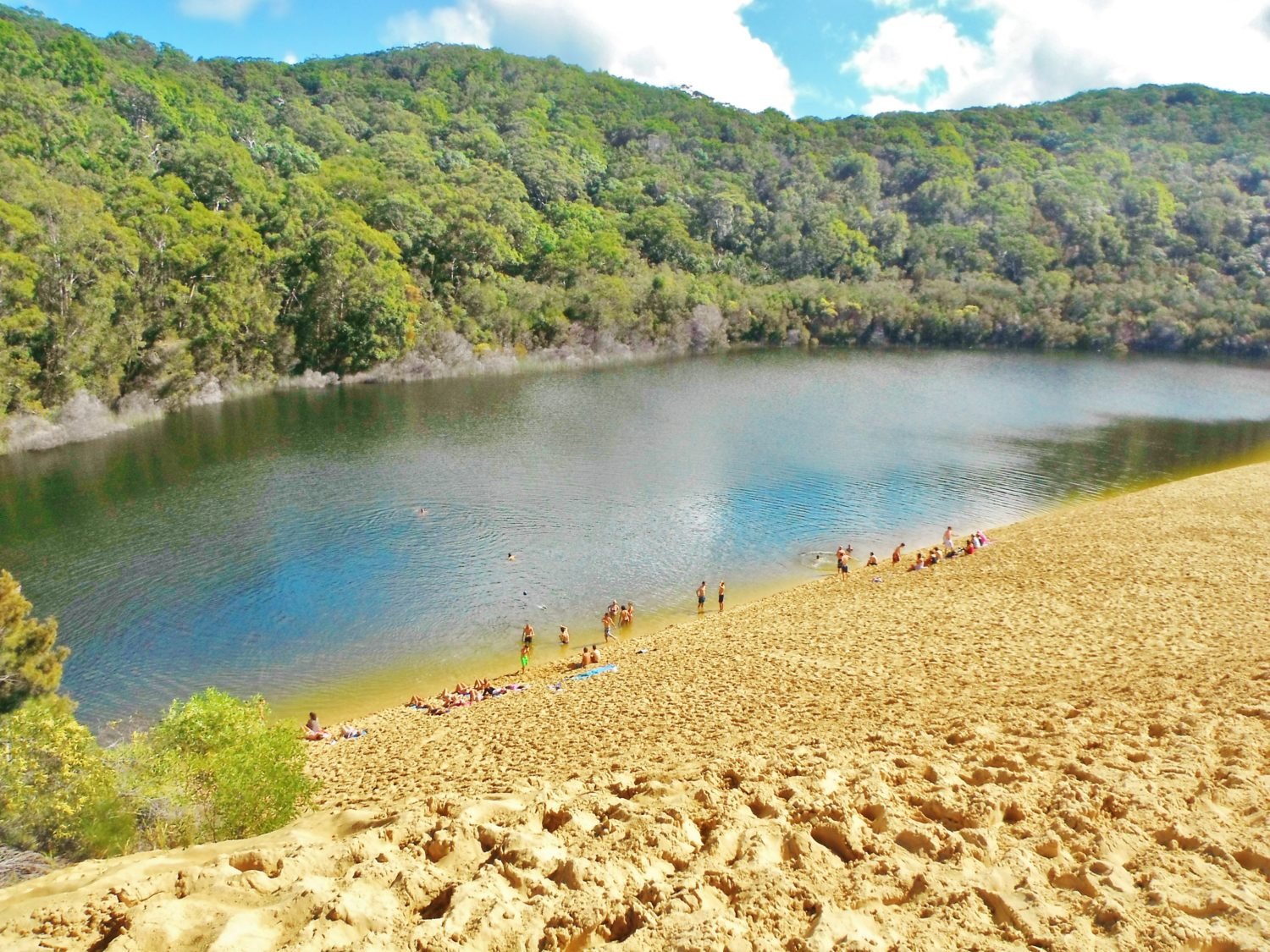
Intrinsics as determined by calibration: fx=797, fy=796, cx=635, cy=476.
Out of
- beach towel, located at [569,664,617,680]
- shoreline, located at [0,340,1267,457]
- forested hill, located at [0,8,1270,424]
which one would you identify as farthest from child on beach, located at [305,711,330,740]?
forested hill, located at [0,8,1270,424]

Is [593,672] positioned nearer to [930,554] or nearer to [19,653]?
[19,653]

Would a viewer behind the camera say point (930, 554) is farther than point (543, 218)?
No

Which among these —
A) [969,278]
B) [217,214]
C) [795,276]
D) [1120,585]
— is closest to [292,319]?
[217,214]

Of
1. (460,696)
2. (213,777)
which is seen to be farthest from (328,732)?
(213,777)

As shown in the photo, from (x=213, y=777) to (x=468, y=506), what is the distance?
21.7 m

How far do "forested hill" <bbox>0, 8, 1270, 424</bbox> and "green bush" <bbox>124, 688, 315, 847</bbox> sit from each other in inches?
1471

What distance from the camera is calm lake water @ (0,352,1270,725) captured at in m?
21.8

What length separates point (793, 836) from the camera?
7445mm

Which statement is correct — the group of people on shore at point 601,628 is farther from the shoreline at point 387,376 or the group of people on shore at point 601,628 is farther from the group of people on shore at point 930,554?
the shoreline at point 387,376

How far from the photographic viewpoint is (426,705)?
17.9m

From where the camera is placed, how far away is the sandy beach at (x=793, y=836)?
6172 mm

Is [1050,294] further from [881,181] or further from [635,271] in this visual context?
[635,271]

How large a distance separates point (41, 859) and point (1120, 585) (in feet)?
74.5

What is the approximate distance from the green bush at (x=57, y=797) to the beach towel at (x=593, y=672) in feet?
32.1
